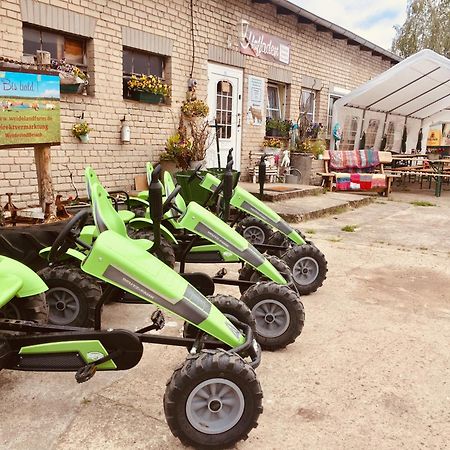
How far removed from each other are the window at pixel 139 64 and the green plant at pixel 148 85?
0.12 meters

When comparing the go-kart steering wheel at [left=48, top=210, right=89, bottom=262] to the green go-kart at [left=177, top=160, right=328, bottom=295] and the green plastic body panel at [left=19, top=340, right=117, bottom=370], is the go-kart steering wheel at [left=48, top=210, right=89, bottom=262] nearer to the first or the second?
the green plastic body panel at [left=19, top=340, right=117, bottom=370]

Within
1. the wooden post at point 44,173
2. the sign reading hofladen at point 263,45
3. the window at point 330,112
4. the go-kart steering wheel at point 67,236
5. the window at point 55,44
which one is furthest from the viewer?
the window at point 330,112

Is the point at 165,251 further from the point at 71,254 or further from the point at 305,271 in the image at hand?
the point at 305,271

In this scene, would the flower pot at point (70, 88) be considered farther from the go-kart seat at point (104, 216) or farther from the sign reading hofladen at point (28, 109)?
the go-kart seat at point (104, 216)

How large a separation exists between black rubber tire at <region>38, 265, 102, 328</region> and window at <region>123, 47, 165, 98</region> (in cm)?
553

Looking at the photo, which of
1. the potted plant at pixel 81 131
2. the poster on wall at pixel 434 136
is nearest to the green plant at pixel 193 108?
the potted plant at pixel 81 131

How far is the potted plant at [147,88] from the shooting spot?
7777mm

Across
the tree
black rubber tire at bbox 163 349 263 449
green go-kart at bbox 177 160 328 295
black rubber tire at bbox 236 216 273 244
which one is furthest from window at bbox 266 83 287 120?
the tree

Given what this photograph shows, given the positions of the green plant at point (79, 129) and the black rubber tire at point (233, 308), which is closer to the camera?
the black rubber tire at point (233, 308)

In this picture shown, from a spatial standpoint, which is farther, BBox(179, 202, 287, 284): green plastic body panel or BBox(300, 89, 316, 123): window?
BBox(300, 89, 316, 123): window

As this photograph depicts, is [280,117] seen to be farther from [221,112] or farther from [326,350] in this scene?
[326,350]

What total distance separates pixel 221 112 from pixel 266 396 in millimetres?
8067

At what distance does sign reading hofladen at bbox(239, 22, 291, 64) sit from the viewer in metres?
10.0

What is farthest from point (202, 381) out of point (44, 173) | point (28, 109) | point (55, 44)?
point (55, 44)
